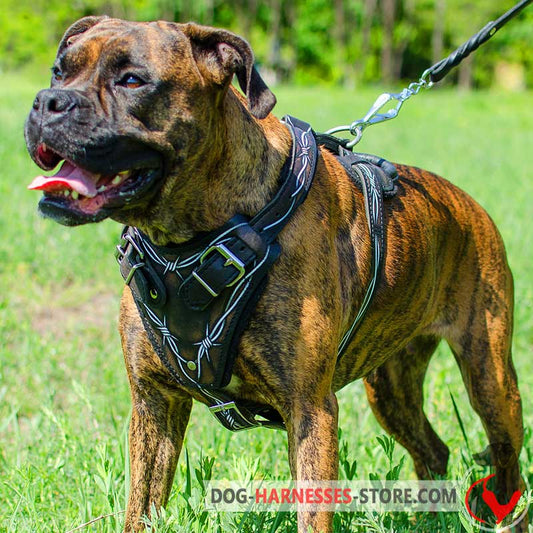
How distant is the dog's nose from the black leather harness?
56 centimetres

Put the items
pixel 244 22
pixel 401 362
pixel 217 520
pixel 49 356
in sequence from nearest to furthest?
pixel 217 520 < pixel 401 362 < pixel 49 356 < pixel 244 22

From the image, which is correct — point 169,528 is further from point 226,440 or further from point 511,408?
point 511,408

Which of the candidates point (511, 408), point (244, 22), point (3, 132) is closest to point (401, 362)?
point (511, 408)

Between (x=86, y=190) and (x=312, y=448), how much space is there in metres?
1.09

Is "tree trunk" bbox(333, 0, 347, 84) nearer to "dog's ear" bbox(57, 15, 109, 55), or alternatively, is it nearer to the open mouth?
"dog's ear" bbox(57, 15, 109, 55)

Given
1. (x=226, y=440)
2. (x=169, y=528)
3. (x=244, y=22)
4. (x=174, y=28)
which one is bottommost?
(x=169, y=528)

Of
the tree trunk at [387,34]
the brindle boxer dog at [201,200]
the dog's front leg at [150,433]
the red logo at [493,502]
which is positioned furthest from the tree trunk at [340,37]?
the dog's front leg at [150,433]

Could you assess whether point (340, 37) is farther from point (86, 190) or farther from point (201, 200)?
point (86, 190)

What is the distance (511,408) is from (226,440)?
4.49 ft

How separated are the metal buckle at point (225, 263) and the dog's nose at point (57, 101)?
61cm

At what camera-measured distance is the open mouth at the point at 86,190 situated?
2.42 metres

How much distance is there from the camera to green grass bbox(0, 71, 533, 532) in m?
3.13

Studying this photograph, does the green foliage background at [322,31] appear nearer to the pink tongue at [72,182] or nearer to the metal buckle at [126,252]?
the metal buckle at [126,252]

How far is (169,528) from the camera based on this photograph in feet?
9.71
